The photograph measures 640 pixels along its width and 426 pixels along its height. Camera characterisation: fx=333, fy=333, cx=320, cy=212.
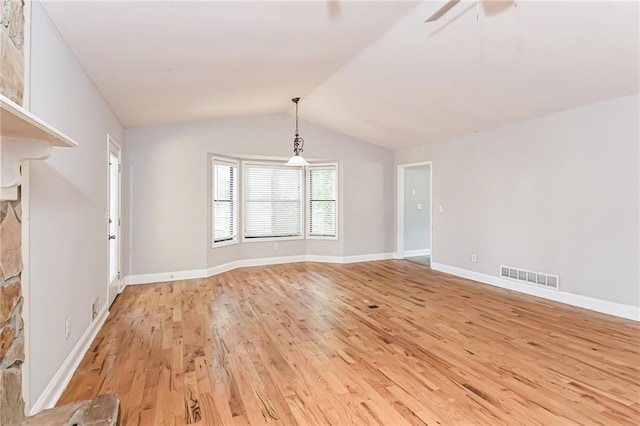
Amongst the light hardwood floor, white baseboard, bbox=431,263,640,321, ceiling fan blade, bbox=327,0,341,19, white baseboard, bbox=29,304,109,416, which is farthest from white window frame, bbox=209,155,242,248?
white baseboard, bbox=431,263,640,321

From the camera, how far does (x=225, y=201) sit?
638 centimetres

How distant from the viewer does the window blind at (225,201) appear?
6141 millimetres

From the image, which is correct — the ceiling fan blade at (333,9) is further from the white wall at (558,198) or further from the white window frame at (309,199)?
the white window frame at (309,199)

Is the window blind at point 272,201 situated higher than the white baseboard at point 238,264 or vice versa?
the window blind at point 272,201

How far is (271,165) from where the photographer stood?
22.9 feet

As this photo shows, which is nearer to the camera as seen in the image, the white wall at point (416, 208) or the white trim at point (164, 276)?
the white trim at point (164, 276)

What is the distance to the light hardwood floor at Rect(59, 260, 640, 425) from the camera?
2.09 m

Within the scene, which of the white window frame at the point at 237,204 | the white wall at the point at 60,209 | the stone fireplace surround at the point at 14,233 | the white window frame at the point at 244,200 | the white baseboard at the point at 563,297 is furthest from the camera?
the white window frame at the point at 244,200

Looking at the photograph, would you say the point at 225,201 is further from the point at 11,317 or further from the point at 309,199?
the point at 11,317

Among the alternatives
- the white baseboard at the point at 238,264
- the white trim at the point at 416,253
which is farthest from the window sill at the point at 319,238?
the white trim at the point at 416,253

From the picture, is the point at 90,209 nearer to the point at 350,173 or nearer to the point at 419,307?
the point at 419,307

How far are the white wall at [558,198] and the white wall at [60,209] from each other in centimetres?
528

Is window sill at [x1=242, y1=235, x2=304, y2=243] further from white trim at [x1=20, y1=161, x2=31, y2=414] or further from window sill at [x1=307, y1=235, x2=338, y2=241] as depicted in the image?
white trim at [x1=20, y1=161, x2=31, y2=414]

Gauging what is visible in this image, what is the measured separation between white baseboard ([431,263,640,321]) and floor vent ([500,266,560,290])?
6cm
